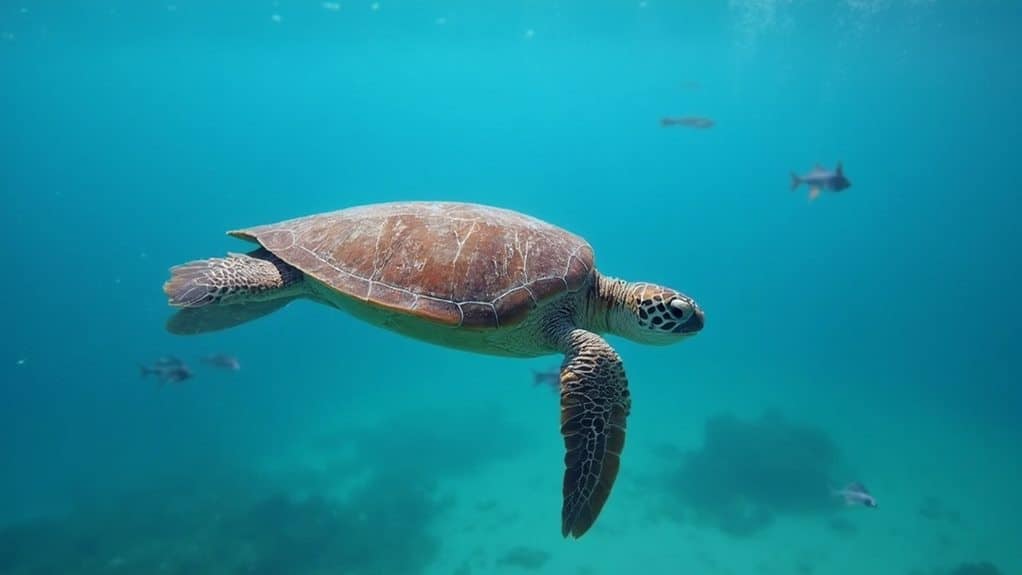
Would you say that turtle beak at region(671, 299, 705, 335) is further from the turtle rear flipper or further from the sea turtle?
the turtle rear flipper

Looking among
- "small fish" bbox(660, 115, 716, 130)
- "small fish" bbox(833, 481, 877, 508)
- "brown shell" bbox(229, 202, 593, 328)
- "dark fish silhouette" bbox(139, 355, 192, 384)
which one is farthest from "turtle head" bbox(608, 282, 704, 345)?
"small fish" bbox(660, 115, 716, 130)

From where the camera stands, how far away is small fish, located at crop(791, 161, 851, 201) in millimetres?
10078

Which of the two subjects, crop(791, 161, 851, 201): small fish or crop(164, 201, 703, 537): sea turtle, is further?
crop(791, 161, 851, 201): small fish

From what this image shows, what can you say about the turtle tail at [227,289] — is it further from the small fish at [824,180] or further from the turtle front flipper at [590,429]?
the small fish at [824,180]

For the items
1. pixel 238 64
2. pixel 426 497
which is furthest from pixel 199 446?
pixel 238 64

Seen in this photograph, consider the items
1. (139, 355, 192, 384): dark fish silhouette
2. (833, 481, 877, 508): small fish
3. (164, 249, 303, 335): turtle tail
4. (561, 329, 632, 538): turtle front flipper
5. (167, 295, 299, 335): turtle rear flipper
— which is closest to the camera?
(561, 329, 632, 538): turtle front flipper

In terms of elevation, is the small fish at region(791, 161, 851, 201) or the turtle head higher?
the turtle head

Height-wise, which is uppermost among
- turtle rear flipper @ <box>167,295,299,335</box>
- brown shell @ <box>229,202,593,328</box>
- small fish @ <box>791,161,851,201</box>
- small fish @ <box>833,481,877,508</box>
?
brown shell @ <box>229,202,593,328</box>

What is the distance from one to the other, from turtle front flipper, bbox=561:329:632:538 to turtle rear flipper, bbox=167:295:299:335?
3029mm

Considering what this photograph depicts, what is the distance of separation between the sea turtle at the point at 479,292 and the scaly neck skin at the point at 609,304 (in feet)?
0.03

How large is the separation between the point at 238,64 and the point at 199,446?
39.7 m

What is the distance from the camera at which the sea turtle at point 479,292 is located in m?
3.75

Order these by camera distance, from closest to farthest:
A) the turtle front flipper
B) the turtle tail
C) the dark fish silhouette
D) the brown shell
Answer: the turtle front flipper
the brown shell
the turtle tail
the dark fish silhouette

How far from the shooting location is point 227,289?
4.53m
